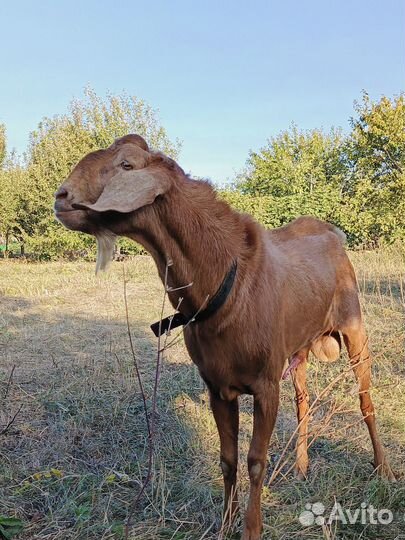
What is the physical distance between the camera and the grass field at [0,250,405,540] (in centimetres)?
271

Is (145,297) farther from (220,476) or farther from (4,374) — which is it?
(220,476)

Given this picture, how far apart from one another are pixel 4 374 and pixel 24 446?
1960 millimetres

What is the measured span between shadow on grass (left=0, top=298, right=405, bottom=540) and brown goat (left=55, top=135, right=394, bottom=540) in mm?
403

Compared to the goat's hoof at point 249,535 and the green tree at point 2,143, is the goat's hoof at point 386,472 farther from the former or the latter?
the green tree at point 2,143

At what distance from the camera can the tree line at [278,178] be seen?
628 inches

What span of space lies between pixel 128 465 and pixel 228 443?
105 centimetres

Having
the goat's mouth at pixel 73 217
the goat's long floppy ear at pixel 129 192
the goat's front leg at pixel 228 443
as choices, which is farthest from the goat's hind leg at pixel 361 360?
the goat's mouth at pixel 73 217

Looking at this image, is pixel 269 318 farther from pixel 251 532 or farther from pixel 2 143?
pixel 2 143

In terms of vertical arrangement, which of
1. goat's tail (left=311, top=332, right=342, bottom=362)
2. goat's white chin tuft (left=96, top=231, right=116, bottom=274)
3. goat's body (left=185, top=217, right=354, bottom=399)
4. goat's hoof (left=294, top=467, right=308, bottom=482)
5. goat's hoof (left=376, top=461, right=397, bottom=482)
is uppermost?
goat's white chin tuft (left=96, top=231, right=116, bottom=274)

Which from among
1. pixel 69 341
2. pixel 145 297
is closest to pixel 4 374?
pixel 69 341

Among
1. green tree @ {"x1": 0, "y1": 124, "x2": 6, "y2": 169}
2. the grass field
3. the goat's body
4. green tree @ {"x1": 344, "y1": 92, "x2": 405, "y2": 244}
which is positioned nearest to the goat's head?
the goat's body

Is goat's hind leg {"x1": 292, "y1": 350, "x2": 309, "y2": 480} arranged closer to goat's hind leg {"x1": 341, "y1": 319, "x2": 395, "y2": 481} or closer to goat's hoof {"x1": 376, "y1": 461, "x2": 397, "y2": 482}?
goat's hind leg {"x1": 341, "y1": 319, "x2": 395, "y2": 481}

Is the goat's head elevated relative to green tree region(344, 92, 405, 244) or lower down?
lower down

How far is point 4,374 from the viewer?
5383 millimetres
